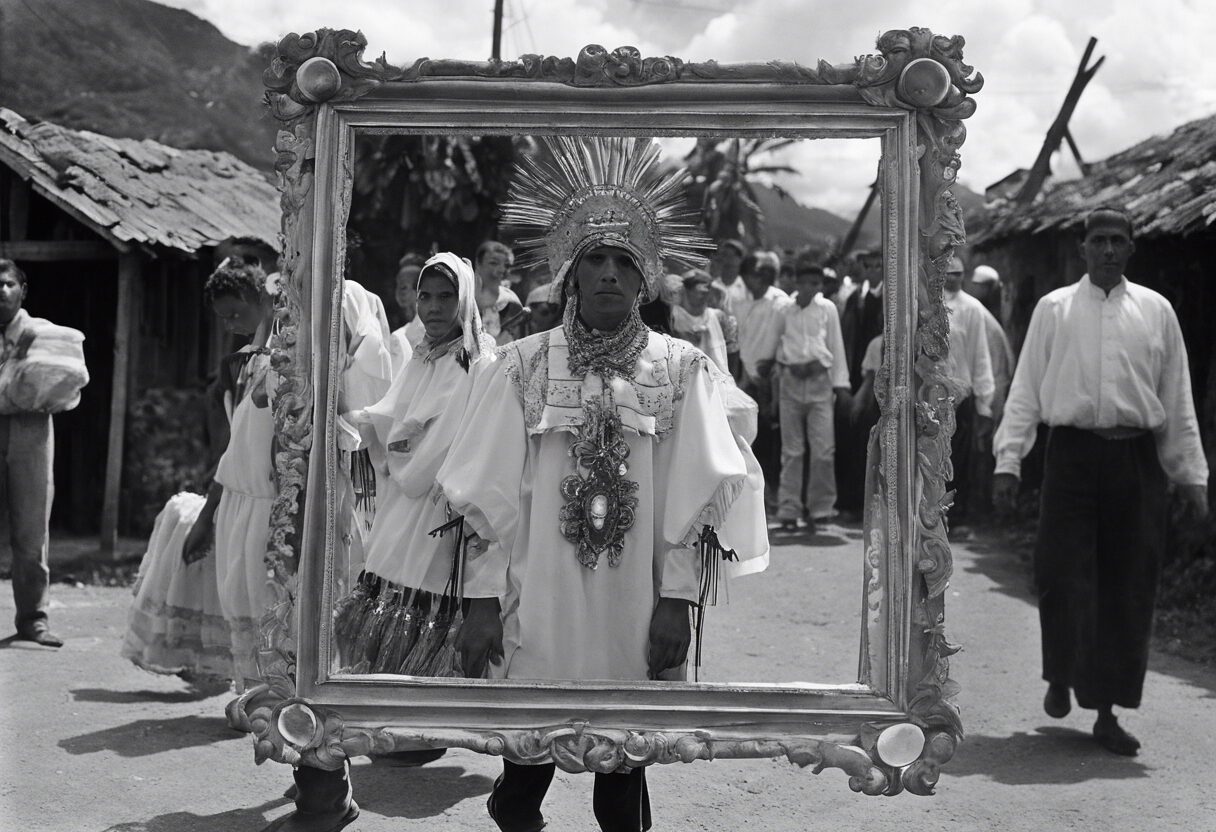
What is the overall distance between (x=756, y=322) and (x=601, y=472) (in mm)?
1825

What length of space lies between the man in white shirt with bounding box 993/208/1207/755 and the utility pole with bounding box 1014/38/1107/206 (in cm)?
828

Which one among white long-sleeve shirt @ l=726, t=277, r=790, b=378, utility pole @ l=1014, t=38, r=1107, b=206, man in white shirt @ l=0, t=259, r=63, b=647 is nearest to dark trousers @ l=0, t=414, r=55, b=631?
man in white shirt @ l=0, t=259, r=63, b=647

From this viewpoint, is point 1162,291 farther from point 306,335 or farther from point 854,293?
point 306,335

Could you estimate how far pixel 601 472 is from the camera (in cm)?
353

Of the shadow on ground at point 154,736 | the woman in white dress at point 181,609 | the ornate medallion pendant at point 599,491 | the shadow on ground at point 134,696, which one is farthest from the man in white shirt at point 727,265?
the shadow on ground at point 134,696

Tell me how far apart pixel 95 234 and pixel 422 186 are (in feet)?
26.7

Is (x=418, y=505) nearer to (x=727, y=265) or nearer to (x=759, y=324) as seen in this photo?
(x=759, y=324)

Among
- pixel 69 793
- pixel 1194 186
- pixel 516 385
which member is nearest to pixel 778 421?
pixel 516 385

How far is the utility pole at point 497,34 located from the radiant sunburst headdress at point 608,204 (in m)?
0.29

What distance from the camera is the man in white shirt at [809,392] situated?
3844 mm

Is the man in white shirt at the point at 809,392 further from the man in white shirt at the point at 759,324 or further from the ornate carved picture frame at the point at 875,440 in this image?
the ornate carved picture frame at the point at 875,440

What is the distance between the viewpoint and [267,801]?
5082mm

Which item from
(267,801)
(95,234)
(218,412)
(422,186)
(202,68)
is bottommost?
(267,801)

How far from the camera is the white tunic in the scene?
3529 mm
